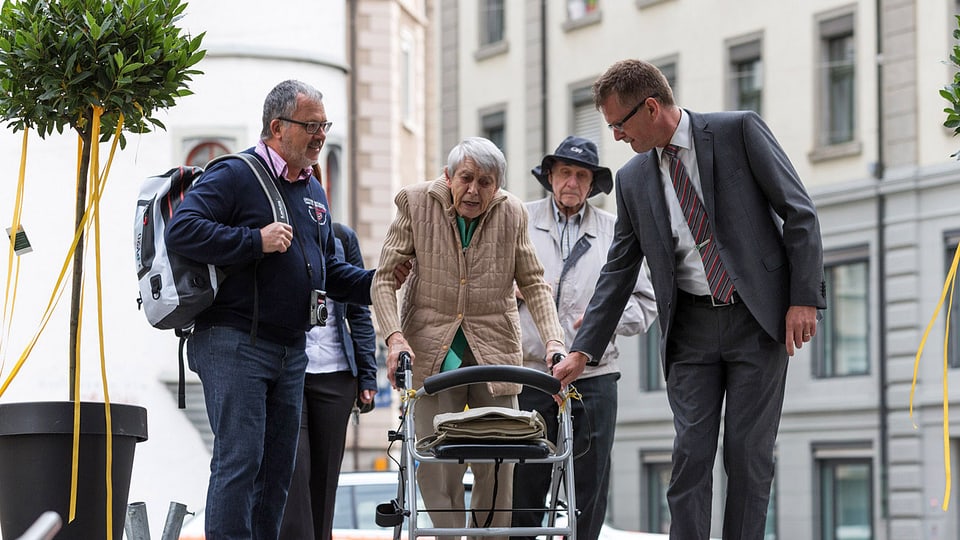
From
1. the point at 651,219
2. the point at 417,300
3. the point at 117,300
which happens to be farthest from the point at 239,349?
the point at 117,300

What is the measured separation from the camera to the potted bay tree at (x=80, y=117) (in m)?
6.40

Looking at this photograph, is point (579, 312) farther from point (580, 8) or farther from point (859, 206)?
point (580, 8)

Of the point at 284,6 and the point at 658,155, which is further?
the point at 284,6

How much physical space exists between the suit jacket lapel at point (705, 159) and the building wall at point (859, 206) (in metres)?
20.0

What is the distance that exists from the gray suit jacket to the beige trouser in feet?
3.29

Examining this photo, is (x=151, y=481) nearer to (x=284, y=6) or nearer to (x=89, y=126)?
(x=284, y=6)

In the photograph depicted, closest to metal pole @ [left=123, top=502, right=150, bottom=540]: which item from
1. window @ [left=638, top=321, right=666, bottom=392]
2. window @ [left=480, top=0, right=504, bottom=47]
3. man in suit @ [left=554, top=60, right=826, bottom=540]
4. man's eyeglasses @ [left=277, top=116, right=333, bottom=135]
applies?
man's eyeglasses @ [left=277, top=116, right=333, bottom=135]

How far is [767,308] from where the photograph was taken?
6.26m

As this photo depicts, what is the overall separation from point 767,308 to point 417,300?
1.66 meters

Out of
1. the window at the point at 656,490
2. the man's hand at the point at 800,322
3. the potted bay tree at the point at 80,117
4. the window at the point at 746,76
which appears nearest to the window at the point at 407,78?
the window at the point at 746,76

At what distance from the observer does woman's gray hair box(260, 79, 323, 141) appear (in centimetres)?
659

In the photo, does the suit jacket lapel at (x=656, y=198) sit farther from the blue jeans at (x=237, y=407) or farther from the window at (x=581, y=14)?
the window at (x=581, y=14)

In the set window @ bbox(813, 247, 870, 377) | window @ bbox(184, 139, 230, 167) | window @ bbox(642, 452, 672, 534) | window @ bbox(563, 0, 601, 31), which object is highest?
window @ bbox(563, 0, 601, 31)

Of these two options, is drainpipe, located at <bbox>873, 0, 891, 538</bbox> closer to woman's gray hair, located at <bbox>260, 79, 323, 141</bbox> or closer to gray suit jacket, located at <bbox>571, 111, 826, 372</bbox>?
gray suit jacket, located at <bbox>571, 111, 826, 372</bbox>
